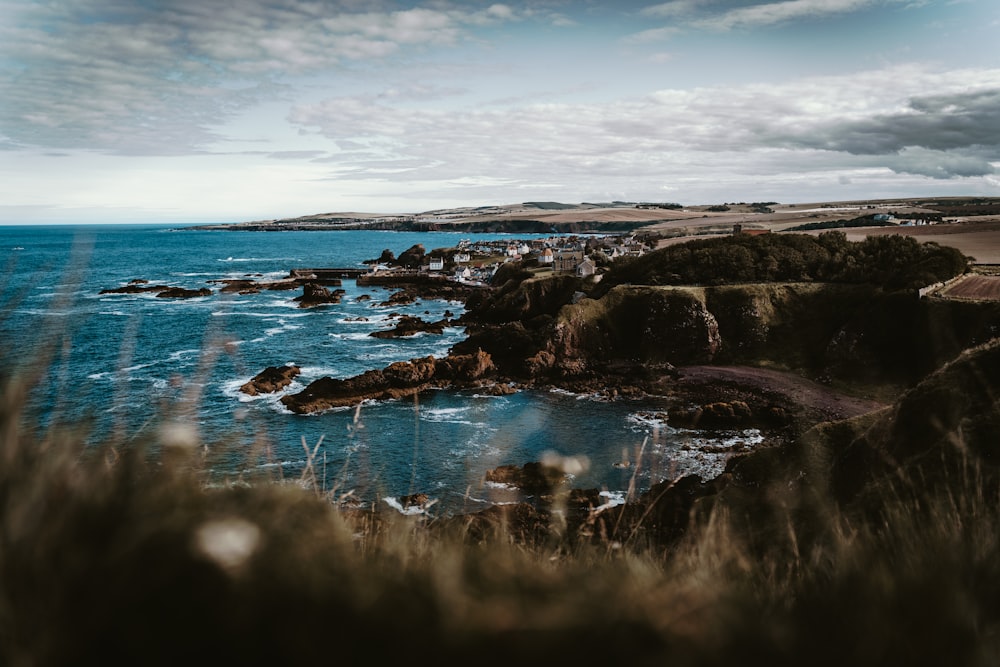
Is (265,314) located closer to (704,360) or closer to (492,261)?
(704,360)

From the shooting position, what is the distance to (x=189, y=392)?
12.7 feet

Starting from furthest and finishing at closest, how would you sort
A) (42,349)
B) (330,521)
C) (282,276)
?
1. (282,276)
2. (42,349)
3. (330,521)

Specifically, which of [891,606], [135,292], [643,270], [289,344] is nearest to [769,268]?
[643,270]

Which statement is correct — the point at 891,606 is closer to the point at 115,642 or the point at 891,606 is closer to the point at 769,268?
the point at 115,642

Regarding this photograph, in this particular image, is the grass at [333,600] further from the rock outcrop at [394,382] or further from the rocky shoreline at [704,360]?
the rock outcrop at [394,382]

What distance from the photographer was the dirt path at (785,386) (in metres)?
40.3

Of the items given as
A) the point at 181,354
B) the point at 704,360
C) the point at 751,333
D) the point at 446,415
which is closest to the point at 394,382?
the point at 446,415

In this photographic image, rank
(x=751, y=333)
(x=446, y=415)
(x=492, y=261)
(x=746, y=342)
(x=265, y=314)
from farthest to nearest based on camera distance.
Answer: (x=492, y=261) → (x=265, y=314) → (x=751, y=333) → (x=746, y=342) → (x=446, y=415)

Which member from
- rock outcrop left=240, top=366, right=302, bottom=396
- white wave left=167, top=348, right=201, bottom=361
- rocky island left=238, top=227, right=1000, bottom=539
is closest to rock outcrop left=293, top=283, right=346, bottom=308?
rocky island left=238, top=227, right=1000, bottom=539

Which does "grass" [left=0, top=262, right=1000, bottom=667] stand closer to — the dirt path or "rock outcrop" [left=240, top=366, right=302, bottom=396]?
the dirt path

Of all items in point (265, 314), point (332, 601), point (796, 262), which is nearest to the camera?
point (332, 601)

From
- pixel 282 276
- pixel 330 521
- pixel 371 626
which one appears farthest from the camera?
pixel 282 276

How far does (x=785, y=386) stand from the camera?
148ft

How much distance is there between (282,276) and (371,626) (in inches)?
4877
